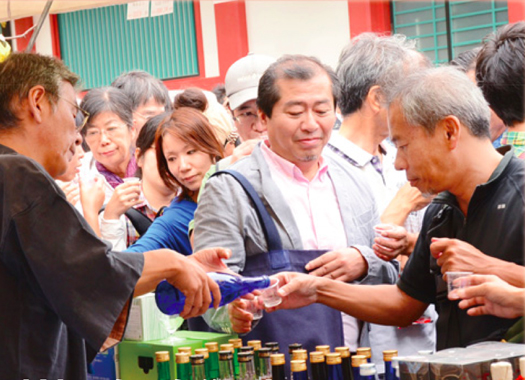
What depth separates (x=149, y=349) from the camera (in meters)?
2.65

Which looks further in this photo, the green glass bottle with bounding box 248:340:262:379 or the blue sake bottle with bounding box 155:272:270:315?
the green glass bottle with bounding box 248:340:262:379

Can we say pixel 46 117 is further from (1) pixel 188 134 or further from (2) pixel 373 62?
(2) pixel 373 62

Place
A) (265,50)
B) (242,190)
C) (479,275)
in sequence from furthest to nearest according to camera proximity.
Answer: (265,50)
(242,190)
(479,275)

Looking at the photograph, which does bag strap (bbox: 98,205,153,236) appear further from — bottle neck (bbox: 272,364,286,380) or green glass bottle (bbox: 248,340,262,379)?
bottle neck (bbox: 272,364,286,380)

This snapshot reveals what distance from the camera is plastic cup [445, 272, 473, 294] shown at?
2.02 meters

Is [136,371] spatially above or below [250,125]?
below

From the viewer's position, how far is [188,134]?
3430 millimetres

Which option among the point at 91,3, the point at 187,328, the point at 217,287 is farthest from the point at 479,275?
the point at 91,3

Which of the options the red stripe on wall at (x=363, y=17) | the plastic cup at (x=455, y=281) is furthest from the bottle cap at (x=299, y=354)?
the red stripe on wall at (x=363, y=17)

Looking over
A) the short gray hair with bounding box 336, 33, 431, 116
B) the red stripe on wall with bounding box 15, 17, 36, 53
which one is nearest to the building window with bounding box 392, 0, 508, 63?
the red stripe on wall with bounding box 15, 17, 36, 53

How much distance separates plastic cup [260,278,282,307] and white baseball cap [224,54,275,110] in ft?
4.42

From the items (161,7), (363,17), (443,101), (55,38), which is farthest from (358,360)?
(55,38)

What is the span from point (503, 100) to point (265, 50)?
499cm

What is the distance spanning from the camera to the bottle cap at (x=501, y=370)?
1.67 metres
